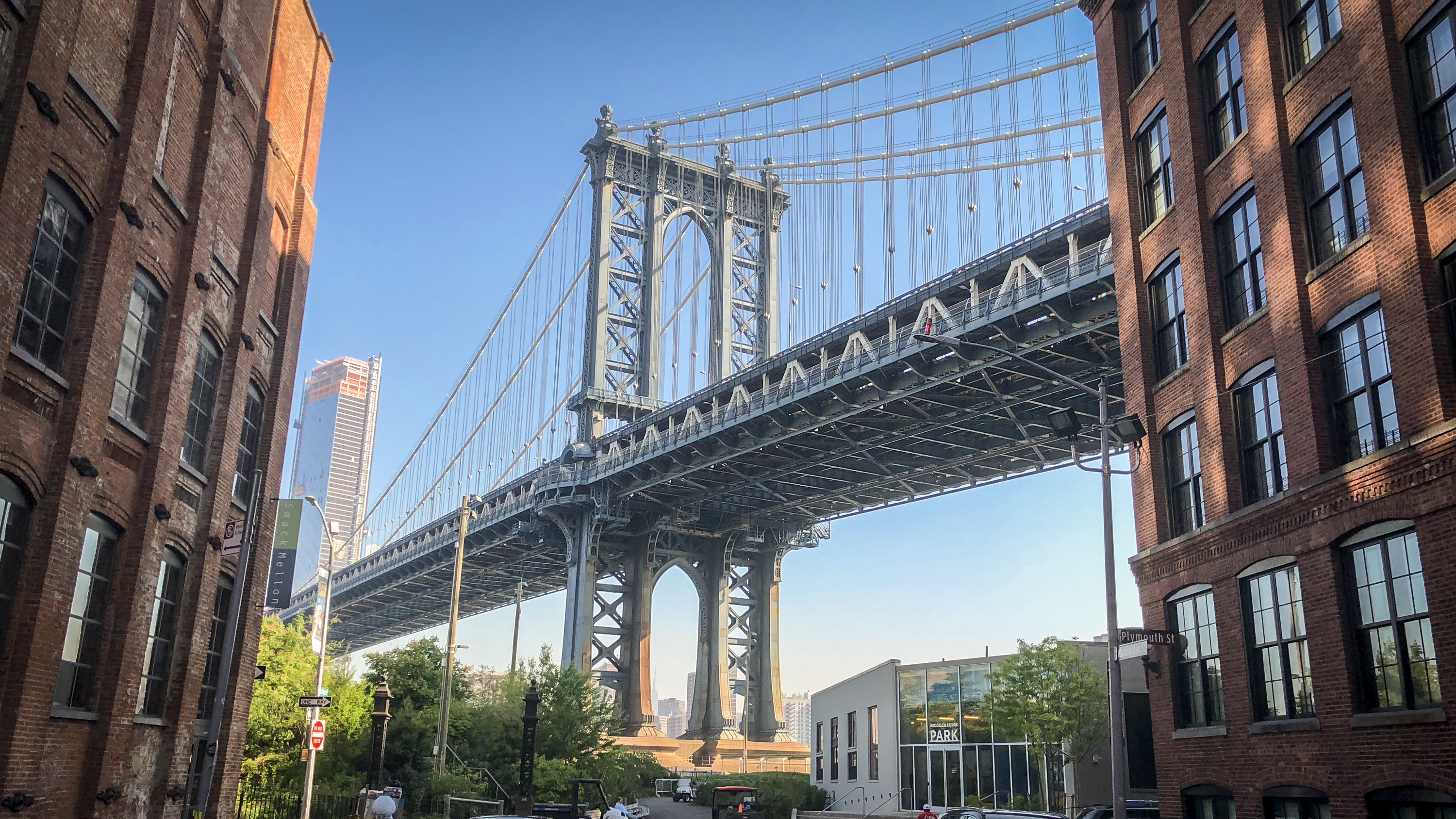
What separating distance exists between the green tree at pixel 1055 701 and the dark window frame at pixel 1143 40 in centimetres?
1721

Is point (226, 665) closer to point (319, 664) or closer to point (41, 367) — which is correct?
point (41, 367)

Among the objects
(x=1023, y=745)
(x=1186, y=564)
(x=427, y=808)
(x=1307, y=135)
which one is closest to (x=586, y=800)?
(x=427, y=808)

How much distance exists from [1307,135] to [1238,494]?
6057 millimetres

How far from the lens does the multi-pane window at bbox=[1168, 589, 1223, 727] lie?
2100cm

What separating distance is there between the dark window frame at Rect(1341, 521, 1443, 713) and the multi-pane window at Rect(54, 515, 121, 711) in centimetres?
1810

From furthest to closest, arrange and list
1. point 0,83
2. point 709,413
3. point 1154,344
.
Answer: point 709,413
point 1154,344
point 0,83

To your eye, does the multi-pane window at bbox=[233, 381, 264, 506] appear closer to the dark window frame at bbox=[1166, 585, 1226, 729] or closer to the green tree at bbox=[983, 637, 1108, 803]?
the dark window frame at bbox=[1166, 585, 1226, 729]

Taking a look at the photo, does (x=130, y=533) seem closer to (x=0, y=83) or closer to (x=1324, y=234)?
(x=0, y=83)

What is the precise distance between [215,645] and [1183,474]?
19.0 meters

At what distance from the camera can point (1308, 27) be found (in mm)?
19734

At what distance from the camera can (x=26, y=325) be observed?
15.6 meters

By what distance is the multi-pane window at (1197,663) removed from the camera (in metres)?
21.0

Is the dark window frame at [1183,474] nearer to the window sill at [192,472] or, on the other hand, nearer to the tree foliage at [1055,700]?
the tree foliage at [1055,700]

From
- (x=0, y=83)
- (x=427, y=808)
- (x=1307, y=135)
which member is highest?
(x=1307, y=135)
